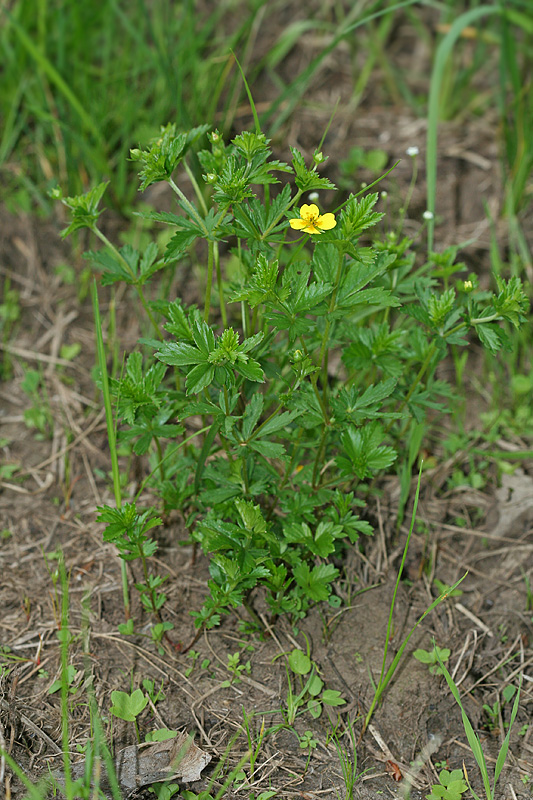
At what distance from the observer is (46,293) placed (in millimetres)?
2947

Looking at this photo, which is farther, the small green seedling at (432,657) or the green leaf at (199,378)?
the small green seedling at (432,657)

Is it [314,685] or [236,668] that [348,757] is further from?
[236,668]

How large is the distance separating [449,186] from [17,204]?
2015 millimetres

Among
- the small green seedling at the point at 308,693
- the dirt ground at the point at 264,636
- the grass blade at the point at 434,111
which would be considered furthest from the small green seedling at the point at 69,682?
the grass blade at the point at 434,111

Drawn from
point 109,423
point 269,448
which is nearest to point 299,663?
point 269,448

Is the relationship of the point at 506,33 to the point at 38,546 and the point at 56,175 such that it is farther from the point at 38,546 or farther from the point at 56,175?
the point at 38,546

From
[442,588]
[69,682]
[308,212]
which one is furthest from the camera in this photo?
[442,588]

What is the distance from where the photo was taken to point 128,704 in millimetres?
1781

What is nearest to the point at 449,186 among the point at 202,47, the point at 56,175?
the point at 202,47

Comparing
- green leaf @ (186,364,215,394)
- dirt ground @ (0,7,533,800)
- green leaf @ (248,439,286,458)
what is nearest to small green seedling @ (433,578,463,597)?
dirt ground @ (0,7,533,800)

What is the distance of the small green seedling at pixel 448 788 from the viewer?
1.69m

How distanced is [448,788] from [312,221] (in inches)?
56.9

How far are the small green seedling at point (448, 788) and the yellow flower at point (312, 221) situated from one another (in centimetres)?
140

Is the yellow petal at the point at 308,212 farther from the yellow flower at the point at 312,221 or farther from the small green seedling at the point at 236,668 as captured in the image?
the small green seedling at the point at 236,668
